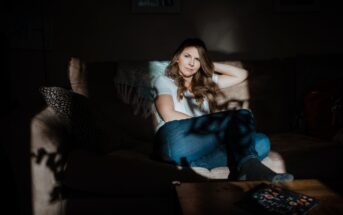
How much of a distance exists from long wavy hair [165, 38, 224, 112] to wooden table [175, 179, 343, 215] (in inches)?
35.6

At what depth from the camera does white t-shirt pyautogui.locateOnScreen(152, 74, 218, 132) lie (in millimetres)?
2152

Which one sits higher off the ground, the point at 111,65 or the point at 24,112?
the point at 111,65

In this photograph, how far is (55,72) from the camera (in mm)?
2875

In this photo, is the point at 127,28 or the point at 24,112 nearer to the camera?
the point at 24,112

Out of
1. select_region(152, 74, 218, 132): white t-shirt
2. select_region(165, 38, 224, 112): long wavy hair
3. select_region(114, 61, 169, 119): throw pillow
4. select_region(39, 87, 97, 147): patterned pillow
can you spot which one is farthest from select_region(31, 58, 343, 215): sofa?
select_region(165, 38, 224, 112): long wavy hair

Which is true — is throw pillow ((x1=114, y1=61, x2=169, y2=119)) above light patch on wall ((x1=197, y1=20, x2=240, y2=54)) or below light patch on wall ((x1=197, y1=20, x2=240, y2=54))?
below

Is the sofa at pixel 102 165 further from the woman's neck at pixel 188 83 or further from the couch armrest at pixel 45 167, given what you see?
the woman's neck at pixel 188 83

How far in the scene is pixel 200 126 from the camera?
188 cm

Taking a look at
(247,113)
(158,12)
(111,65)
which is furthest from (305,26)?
(111,65)

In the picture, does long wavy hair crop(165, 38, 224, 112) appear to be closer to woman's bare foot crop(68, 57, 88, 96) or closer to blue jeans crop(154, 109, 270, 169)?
blue jeans crop(154, 109, 270, 169)

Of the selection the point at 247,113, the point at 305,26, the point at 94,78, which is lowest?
the point at 247,113

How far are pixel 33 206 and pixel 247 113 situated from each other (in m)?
1.13

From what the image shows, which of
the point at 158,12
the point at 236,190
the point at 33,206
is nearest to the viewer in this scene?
the point at 236,190

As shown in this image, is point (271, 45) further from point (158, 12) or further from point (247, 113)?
point (247, 113)
